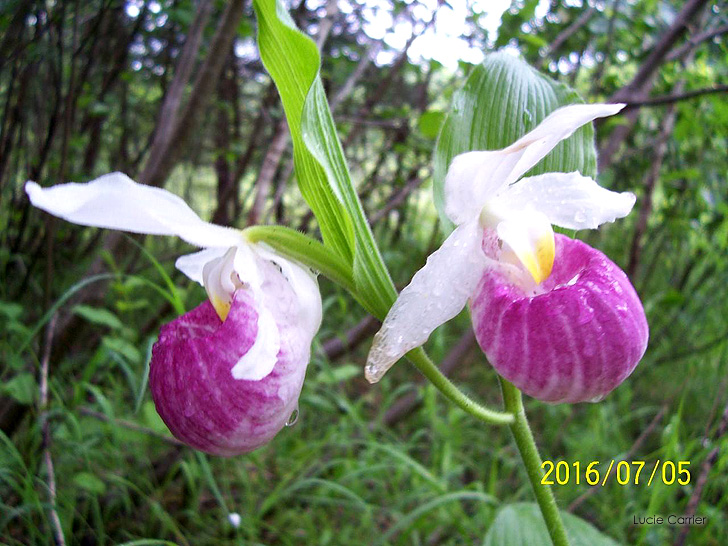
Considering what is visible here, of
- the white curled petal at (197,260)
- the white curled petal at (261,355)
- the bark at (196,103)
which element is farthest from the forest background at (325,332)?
the white curled petal at (261,355)

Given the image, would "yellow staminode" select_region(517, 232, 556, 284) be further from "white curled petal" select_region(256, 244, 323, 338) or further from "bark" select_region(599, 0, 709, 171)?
"bark" select_region(599, 0, 709, 171)

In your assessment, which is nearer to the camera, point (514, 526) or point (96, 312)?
point (514, 526)

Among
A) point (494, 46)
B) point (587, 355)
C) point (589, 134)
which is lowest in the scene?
point (587, 355)

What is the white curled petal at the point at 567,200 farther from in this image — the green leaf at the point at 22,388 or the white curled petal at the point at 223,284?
the green leaf at the point at 22,388

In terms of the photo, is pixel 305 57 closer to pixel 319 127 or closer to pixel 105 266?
pixel 319 127

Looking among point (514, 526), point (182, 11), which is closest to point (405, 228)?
point (182, 11)

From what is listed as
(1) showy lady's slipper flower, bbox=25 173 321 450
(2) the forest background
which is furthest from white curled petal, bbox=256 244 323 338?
(2) the forest background

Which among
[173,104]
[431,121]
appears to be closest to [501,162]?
[431,121]
